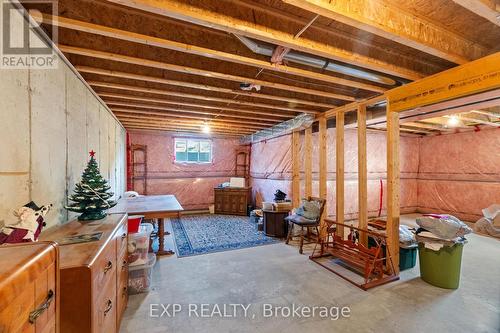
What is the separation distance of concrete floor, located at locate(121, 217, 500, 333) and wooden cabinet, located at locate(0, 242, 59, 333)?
143 cm

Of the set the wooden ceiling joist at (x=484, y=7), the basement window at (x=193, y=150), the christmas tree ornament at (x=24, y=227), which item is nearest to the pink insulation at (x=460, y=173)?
the wooden ceiling joist at (x=484, y=7)

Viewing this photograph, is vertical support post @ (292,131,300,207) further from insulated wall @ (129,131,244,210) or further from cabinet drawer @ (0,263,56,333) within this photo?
cabinet drawer @ (0,263,56,333)

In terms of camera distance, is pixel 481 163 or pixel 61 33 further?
pixel 481 163

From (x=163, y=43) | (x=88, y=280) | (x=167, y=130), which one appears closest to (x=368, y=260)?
(x=88, y=280)

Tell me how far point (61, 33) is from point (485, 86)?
3.87 m

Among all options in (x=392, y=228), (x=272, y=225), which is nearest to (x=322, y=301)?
(x=392, y=228)

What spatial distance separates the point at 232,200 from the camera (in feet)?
21.3

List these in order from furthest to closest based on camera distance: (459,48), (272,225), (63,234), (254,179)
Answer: (254,179)
(272,225)
(459,48)
(63,234)

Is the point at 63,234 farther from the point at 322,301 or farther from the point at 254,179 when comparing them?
the point at 254,179

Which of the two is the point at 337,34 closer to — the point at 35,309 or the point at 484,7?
the point at 484,7

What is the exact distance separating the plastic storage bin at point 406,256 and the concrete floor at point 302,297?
3.6 inches

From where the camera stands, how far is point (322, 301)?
90.1 inches

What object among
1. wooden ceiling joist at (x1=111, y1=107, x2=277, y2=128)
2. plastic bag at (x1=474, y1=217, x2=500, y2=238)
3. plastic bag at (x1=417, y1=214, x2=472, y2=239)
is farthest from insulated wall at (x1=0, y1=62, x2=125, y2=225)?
plastic bag at (x1=474, y1=217, x2=500, y2=238)

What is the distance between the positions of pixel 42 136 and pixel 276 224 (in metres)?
3.84
